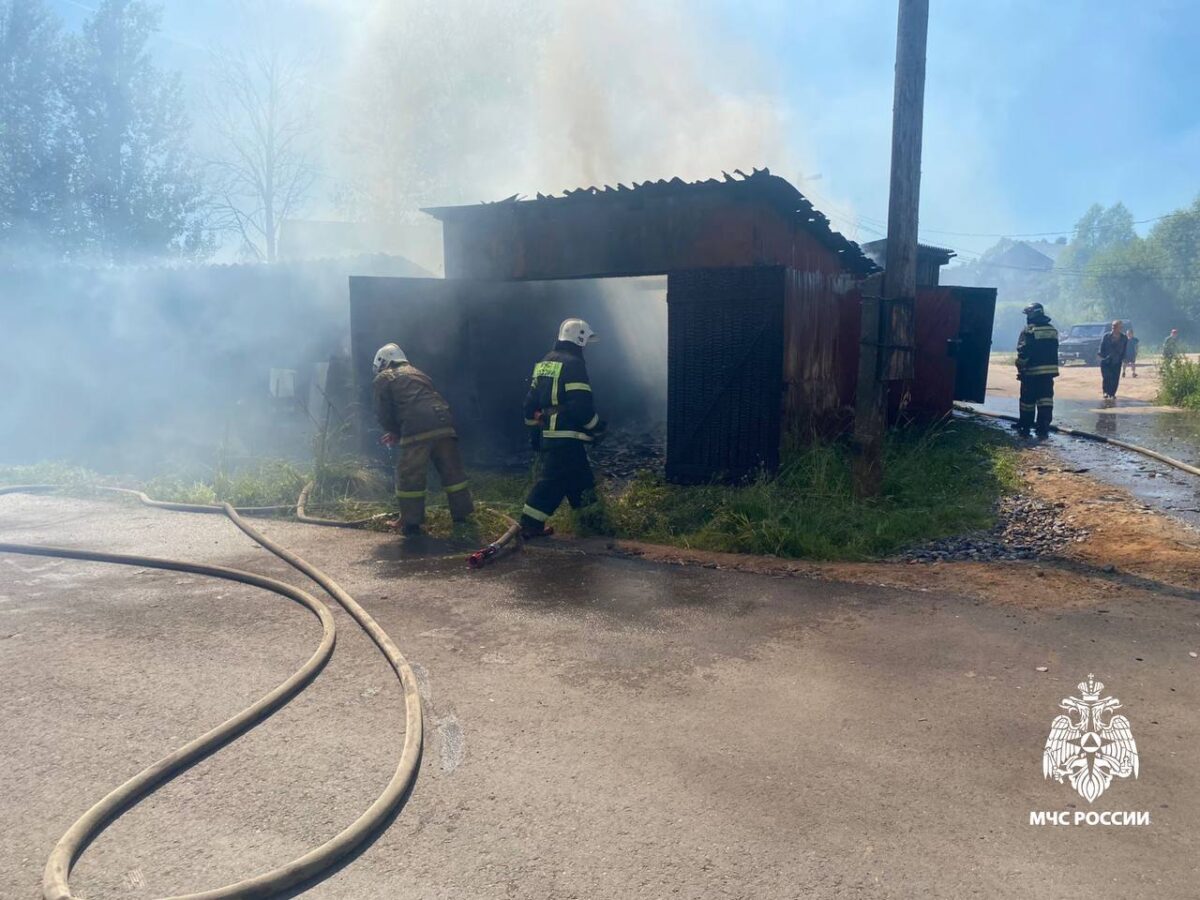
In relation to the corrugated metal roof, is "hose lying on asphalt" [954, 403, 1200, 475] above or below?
below

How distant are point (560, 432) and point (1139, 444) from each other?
7.27 metres

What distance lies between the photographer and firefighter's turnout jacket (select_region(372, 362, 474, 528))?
693cm

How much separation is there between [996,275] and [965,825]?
386ft

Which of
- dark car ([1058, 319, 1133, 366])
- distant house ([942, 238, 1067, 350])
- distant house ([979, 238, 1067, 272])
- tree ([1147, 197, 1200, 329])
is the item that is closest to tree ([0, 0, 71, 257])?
dark car ([1058, 319, 1133, 366])

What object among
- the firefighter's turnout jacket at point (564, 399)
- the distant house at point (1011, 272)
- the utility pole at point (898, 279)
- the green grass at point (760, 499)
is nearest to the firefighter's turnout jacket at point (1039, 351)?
the green grass at point (760, 499)

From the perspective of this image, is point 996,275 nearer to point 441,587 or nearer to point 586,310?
point 586,310

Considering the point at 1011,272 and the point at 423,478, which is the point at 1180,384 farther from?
the point at 1011,272

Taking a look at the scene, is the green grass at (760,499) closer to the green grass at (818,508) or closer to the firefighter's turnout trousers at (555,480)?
the green grass at (818,508)

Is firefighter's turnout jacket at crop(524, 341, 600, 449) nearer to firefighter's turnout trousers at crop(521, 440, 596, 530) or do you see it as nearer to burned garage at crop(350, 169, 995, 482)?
firefighter's turnout trousers at crop(521, 440, 596, 530)

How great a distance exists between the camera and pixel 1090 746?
320 centimetres

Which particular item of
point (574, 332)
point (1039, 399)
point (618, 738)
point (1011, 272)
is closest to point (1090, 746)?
point (618, 738)

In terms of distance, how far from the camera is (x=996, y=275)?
10694 centimetres

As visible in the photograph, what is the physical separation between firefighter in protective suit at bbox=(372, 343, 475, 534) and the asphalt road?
5.03ft

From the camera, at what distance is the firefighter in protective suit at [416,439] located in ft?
22.7
